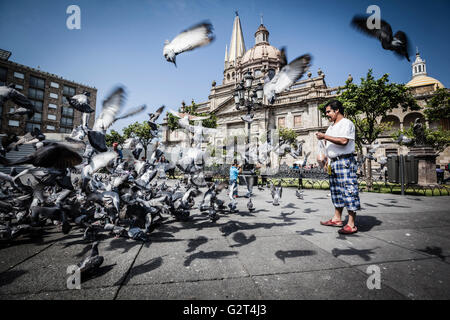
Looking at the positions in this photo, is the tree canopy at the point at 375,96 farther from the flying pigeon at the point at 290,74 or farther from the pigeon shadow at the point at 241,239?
the pigeon shadow at the point at 241,239

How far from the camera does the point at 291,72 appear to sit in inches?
160

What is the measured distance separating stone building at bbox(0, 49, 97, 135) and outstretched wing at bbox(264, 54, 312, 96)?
4881cm

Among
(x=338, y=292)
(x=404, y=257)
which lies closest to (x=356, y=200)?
(x=404, y=257)

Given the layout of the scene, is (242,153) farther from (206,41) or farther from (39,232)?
(39,232)

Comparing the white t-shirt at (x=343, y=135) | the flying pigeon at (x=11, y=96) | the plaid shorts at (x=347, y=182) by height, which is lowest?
the plaid shorts at (x=347, y=182)

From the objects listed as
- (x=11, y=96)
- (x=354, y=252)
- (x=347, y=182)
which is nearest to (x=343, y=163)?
(x=347, y=182)

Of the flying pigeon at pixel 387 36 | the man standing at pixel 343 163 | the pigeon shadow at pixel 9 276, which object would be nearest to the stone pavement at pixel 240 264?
the pigeon shadow at pixel 9 276

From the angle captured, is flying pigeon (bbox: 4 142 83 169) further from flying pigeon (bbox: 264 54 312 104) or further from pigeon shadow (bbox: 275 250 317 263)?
flying pigeon (bbox: 264 54 312 104)

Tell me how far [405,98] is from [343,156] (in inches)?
518

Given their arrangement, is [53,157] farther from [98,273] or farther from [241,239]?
[241,239]

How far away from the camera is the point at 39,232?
9.01ft

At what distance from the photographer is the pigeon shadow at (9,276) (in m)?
1.55

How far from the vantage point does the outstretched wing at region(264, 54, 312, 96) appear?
156 inches

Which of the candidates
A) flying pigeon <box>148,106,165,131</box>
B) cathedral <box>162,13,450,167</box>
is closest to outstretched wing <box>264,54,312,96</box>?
flying pigeon <box>148,106,165,131</box>
